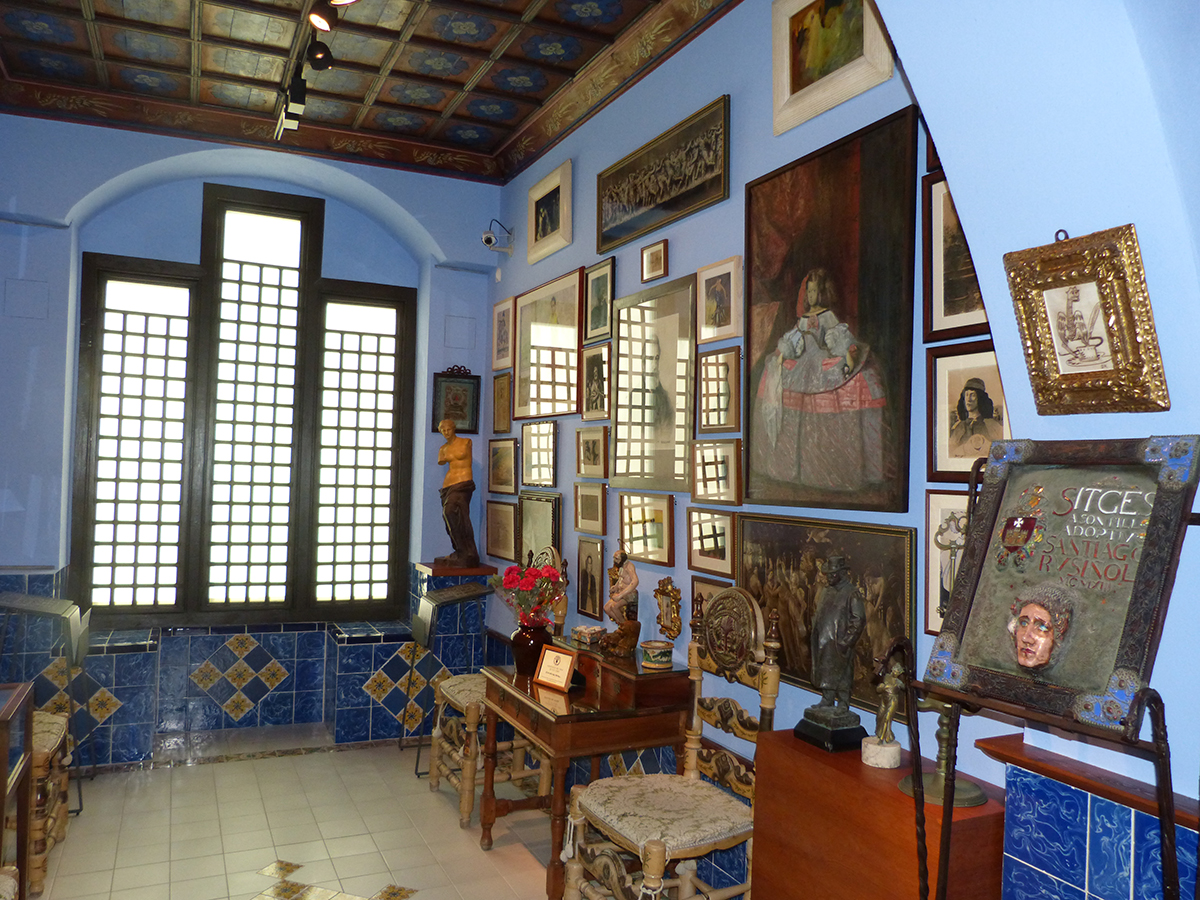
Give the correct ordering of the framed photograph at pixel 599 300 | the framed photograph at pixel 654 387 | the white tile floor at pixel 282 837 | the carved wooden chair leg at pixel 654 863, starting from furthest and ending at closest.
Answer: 1. the framed photograph at pixel 599 300
2. the framed photograph at pixel 654 387
3. the white tile floor at pixel 282 837
4. the carved wooden chair leg at pixel 654 863

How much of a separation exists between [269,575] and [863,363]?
18.7ft

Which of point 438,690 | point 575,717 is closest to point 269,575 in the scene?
point 438,690

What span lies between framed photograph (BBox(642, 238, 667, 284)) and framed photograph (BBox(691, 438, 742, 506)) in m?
1.02

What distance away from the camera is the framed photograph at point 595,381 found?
218 inches

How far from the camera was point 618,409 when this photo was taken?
532 centimetres

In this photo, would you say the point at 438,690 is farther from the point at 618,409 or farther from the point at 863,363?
the point at 863,363

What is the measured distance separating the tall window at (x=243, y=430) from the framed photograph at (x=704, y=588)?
3997 mm

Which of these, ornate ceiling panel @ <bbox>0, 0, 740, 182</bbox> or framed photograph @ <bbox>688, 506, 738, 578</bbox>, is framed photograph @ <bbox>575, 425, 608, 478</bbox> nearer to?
framed photograph @ <bbox>688, 506, 738, 578</bbox>

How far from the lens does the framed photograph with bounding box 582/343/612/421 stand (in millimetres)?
5539

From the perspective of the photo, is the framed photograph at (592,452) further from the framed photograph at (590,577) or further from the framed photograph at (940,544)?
the framed photograph at (940,544)

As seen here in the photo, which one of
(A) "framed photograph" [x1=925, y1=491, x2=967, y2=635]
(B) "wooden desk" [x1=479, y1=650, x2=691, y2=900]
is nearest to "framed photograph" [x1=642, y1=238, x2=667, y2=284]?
(B) "wooden desk" [x1=479, y1=650, x2=691, y2=900]

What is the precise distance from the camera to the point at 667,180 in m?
4.92

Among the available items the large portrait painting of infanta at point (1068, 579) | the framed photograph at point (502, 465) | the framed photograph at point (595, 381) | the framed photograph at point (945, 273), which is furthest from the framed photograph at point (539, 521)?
the large portrait painting of infanta at point (1068, 579)

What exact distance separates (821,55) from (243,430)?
18.2 ft
